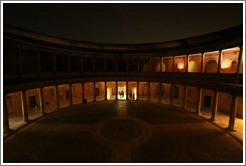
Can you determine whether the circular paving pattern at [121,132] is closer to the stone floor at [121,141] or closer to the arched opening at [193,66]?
the stone floor at [121,141]

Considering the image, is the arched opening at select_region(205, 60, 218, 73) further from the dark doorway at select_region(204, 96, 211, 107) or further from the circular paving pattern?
the circular paving pattern

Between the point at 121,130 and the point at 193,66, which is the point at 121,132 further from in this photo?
the point at 193,66

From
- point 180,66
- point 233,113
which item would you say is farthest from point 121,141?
point 180,66

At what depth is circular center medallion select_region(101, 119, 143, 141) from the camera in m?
10.4

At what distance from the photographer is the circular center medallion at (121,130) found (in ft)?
34.2

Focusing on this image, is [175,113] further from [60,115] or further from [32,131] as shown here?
[32,131]

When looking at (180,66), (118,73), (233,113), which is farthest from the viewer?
(180,66)

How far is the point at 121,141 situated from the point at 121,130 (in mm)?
1786

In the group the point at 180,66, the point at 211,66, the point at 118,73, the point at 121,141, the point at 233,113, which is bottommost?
the point at 121,141

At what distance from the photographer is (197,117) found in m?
14.9

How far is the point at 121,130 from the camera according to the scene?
1158cm

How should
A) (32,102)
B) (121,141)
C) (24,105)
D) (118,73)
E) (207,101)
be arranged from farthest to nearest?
(118,73), (207,101), (32,102), (24,105), (121,141)

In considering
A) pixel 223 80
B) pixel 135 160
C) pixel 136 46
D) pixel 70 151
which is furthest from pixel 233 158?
pixel 136 46

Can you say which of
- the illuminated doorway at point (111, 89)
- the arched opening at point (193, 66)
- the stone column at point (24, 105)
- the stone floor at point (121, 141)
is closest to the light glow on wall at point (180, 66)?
the arched opening at point (193, 66)
